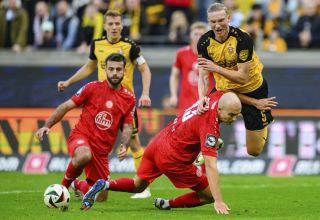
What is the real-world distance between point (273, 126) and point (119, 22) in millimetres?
6367

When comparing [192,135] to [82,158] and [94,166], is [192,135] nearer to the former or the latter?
[82,158]

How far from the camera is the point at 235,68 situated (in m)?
12.3

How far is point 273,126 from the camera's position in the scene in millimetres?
19062

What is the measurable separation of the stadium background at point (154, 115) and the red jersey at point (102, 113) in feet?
19.8

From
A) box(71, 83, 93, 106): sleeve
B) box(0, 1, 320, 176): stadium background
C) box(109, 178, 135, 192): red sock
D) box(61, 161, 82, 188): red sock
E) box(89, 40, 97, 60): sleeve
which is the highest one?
box(89, 40, 97, 60): sleeve

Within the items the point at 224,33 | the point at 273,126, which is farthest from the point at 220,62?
the point at 273,126

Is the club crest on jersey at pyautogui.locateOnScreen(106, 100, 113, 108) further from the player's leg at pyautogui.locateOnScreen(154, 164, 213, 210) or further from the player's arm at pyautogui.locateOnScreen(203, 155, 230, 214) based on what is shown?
the player's arm at pyautogui.locateOnScreen(203, 155, 230, 214)

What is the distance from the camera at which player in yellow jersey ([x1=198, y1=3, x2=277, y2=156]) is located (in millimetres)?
11766

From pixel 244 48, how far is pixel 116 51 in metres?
2.51

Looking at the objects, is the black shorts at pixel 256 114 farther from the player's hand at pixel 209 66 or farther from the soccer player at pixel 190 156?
the soccer player at pixel 190 156

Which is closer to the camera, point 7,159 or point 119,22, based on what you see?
point 119,22

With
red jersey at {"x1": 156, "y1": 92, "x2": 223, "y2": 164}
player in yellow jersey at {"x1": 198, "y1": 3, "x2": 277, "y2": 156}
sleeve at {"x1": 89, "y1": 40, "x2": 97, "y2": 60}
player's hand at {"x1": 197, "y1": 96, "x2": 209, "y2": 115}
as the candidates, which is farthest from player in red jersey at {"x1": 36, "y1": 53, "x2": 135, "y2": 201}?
player's hand at {"x1": 197, "y1": 96, "x2": 209, "y2": 115}

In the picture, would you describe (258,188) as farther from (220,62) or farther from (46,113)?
(46,113)

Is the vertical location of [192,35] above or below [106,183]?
above
